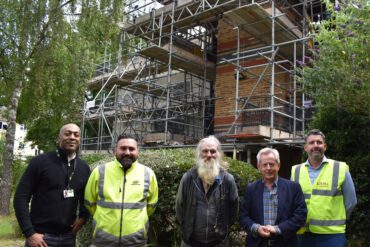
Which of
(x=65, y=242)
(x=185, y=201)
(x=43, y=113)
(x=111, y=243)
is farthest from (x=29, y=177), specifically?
(x=43, y=113)

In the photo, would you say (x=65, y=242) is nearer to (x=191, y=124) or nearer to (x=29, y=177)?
(x=29, y=177)

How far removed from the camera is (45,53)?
1234 centimetres

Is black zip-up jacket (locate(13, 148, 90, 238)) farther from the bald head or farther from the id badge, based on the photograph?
the bald head

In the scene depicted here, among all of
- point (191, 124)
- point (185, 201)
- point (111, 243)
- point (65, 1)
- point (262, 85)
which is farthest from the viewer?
point (191, 124)

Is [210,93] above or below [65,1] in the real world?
below

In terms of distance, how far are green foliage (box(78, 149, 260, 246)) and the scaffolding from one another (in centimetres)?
505

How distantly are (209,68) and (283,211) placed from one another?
1349 cm

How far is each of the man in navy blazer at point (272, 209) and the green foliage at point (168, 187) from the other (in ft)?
6.20

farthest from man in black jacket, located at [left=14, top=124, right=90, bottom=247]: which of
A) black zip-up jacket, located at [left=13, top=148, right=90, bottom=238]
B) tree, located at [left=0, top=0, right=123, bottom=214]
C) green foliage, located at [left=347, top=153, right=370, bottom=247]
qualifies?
tree, located at [left=0, top=0, right=123, bottom=214]

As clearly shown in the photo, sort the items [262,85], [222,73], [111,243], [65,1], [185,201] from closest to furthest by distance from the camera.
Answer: [111,243], [185,201], [65,1], [262,85], [222,73]

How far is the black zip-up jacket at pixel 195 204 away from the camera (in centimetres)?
387

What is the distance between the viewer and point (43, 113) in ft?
47.4

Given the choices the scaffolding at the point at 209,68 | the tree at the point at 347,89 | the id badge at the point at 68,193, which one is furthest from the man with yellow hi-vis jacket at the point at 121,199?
the scaffolding at the point at 209,68

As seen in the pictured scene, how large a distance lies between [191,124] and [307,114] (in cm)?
524
